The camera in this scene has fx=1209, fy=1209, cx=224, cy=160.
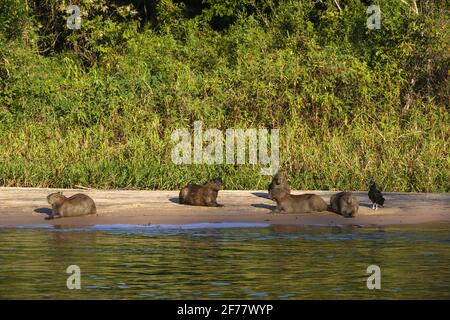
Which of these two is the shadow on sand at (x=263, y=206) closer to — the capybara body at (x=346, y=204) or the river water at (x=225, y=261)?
the capybara body at (x=346, y=204)

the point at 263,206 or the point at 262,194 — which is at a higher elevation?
the point at 262,194

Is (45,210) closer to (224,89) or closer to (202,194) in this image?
(202,194)

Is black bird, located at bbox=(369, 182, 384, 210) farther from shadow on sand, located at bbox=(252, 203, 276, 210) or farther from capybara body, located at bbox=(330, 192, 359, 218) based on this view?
shadow on sand, located at bbox=(252, 203, 276, 210)

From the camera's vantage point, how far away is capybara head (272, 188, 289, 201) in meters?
16.4

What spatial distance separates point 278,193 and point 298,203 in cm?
33

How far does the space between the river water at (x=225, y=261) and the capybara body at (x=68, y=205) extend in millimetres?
625

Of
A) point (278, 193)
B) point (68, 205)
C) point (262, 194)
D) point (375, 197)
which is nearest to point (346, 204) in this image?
point (375, 197)

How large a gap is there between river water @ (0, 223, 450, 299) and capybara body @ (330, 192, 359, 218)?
61 centimetres

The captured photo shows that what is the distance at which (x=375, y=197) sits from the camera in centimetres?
1656

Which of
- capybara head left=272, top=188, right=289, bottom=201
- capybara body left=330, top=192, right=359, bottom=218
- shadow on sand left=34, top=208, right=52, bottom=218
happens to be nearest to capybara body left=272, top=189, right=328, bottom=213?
capybara head left=272, top=188, right=289, bottom=201

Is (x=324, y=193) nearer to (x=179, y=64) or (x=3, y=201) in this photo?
(x=3, y=201)

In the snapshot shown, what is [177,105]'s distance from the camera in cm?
2320

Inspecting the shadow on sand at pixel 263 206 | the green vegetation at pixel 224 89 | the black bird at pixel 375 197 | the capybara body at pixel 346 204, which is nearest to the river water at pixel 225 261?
the capybara body at pixel 346 204

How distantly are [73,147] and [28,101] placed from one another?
4050mm
